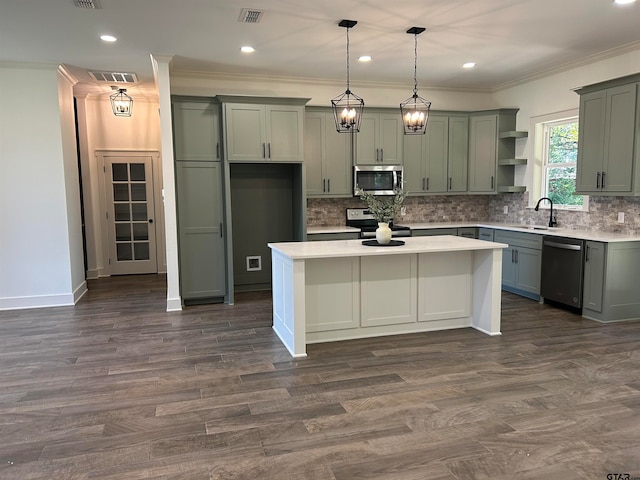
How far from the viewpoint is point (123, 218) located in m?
7.94

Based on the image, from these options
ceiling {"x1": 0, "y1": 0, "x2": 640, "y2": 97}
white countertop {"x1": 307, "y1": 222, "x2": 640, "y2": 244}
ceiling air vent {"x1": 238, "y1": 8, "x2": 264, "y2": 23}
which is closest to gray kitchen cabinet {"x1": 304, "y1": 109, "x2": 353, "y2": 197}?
white countertop {"x1": 307, "y1": 222, "x2": 640, "y2": 244}

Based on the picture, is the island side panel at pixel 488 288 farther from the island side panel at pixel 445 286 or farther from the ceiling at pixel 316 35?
the ceiling at pixel 316 35

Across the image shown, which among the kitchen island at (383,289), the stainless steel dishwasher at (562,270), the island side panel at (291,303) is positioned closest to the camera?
the island side panel at (291,303)

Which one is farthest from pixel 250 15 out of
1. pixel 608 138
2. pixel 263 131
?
pixel 608 138

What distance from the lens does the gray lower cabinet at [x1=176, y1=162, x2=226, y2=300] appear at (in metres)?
5.64

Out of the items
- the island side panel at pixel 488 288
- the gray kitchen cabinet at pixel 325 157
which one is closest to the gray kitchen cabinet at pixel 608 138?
the island side panel at pixel 488 288

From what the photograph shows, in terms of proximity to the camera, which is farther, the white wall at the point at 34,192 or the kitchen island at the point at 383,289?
the white wall at the point at 34,192

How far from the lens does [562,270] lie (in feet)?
17.3

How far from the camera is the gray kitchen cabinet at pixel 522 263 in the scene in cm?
570

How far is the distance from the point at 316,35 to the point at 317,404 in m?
3.49

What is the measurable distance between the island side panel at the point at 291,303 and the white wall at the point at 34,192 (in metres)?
3.14

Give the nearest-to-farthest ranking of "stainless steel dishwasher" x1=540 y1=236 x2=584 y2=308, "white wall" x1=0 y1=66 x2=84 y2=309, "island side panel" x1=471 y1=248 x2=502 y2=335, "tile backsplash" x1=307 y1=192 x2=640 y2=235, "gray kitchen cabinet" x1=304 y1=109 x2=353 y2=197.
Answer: "island side panel" x1=471 y1=248 x2=502 y2=335 → "stainless steel dishwasher" x1=540 y1=236 x2=584 y2=308 → "tile backsplash" x1=307 y1=192 x2=640 y2=235 → "white wall" x1=0 y1=66 x2=84 y2=309 → "gray kitchen cabinet" x1=304 y1=109 x2=353 y2=197

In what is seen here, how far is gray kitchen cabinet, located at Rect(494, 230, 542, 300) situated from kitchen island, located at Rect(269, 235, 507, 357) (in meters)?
1.50

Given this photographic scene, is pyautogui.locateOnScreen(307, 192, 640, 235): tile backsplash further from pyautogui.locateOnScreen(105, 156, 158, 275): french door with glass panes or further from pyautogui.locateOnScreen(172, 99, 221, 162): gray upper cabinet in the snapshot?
pyautogui.locateOnScreen(105, 156, 158, 275): french door with glass panes
